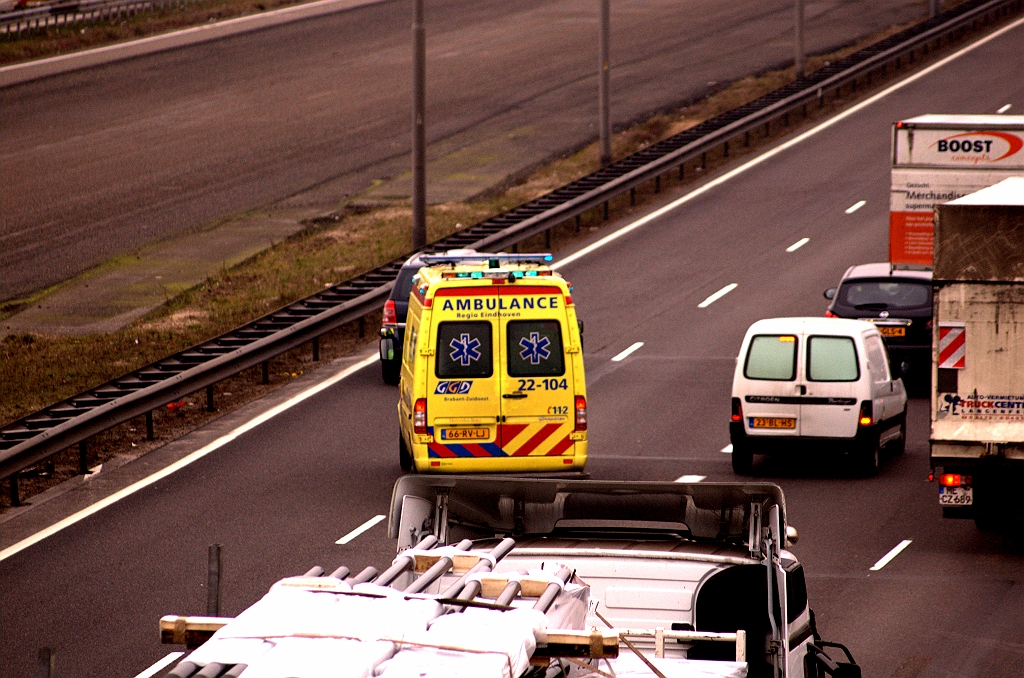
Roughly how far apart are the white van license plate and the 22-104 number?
4246 mm

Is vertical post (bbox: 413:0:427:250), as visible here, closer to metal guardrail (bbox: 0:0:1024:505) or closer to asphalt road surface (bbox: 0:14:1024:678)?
metal guardrail (bbox: 0:0:1024:505)

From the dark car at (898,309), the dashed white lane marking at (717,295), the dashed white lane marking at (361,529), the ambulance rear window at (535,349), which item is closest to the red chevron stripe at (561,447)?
the ambulance rear window at (535,349)

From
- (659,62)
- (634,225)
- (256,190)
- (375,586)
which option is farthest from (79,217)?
(375,586)

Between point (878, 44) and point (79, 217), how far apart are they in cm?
2871

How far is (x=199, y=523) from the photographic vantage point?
1706 cm

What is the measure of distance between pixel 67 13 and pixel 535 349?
1851 inches

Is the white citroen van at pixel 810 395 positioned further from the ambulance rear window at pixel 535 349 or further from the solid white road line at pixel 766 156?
the solid white road line at pixel 766 156

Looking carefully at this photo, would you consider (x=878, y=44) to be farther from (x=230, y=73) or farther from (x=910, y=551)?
(x=910, y=551)

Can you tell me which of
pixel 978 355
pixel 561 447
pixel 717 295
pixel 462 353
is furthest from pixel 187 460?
pixel 717 295

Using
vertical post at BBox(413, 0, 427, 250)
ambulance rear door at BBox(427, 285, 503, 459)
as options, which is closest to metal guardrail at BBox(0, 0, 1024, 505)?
vertical post at BBox(413, 0, 427, 250)

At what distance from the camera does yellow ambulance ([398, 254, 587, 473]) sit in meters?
17.3

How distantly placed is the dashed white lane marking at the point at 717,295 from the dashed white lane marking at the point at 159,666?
17.1m

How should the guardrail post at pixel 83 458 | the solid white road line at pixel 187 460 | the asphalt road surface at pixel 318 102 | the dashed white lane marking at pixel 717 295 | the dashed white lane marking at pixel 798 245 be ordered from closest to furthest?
the solid white road line at pixel 187 460, the guardrail post at pixel 83 458, the dashed white lane marking at pixel 717 295, the dashed white lane marking at pixel 798 245, the asphalt road surface at pixel 318 102

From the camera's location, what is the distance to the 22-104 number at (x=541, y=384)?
17.3 metres
